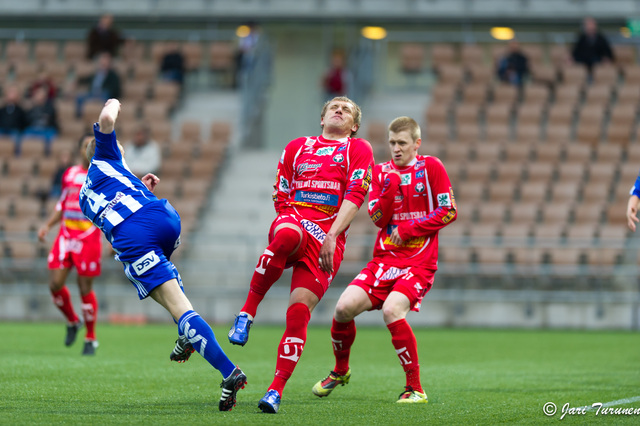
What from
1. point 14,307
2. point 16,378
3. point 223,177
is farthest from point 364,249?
point 16,378

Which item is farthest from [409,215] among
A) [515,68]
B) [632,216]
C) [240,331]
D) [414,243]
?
[515,68]

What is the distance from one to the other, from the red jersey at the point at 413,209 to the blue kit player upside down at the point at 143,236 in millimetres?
1742

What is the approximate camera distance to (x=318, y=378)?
8375 millimetres

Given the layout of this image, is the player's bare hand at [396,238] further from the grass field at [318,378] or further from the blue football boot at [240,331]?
the blue football boot at [240,331]

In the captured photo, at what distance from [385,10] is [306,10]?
194cm

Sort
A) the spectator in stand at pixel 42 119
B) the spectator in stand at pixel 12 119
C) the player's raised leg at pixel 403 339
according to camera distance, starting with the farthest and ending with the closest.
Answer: the spectator in stand at pixel 12 119 < the spectator in stand at pixel 42 119 < the player's raised leg at pixel 403 339

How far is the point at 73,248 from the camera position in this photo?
10250 millimetres

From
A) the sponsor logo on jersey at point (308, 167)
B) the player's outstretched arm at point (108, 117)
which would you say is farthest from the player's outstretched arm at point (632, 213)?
the player's outstretched arm at point (108, 117)

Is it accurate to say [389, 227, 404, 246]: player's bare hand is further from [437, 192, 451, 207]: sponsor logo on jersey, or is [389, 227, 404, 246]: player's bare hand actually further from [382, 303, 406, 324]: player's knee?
[382, 303, 406, 324]: player's knee

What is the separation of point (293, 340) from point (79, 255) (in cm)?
481

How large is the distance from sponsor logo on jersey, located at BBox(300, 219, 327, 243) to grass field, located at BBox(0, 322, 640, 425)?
3.65 ft

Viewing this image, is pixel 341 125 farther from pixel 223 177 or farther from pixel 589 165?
pixel 223 177

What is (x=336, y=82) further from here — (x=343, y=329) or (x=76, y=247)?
(x=343, y=329)

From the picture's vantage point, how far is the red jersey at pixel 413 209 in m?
6.96
